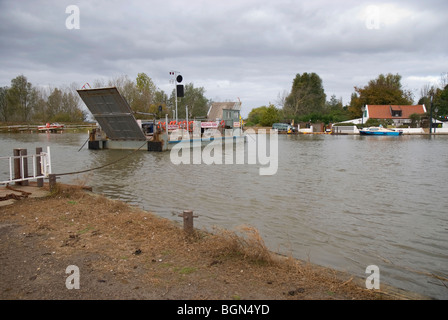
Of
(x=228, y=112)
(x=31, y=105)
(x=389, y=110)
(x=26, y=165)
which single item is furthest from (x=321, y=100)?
(x=26, y=165)

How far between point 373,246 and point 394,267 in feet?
2.86

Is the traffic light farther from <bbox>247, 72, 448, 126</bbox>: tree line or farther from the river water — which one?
<bbox>247, 72, 448, 126</bbox>: tree line

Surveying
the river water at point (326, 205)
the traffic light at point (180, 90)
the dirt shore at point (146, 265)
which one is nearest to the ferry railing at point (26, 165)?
the river water at point (326, 205)

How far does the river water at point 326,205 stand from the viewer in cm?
565

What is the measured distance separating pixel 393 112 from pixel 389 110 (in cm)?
127

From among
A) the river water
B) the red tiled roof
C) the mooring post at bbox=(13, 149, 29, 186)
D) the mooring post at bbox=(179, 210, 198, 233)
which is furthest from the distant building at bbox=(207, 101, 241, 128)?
the red tiled roof

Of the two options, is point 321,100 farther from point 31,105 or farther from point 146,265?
point 146,265

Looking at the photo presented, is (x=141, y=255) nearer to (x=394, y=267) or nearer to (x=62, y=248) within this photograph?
(x=62, y=248)

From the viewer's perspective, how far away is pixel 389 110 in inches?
2643

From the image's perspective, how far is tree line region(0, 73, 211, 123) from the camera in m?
62.4

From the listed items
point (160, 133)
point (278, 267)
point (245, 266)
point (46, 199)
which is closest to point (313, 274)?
point (278, 267)

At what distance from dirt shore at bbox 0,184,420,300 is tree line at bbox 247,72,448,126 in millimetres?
61985

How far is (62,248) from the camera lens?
16.1 ft

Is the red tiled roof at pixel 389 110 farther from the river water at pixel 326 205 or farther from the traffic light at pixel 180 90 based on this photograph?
the traffic light at pixel 180 90
